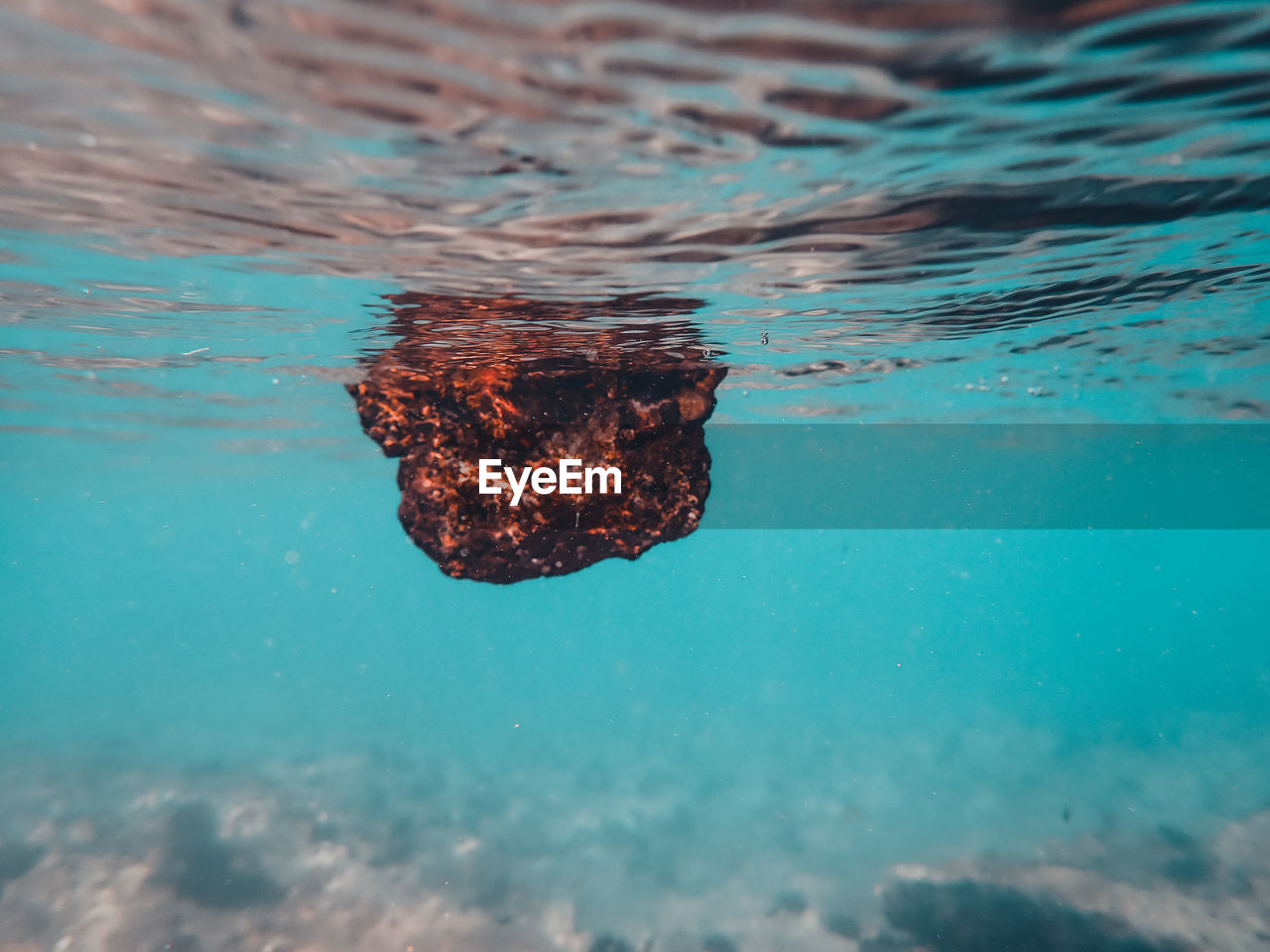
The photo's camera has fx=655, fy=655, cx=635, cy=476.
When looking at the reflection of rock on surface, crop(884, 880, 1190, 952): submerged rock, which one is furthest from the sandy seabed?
the reflection of rock on surface

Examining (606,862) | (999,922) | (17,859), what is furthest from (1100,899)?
(17,859)

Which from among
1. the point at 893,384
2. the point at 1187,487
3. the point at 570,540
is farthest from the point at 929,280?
the point at 1187,487

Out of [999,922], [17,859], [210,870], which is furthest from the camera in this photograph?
[17,859]

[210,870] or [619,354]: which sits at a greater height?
[619,354]

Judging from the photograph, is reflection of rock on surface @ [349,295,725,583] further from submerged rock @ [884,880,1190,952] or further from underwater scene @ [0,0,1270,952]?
submerged rock @ [884,880,1190,952]

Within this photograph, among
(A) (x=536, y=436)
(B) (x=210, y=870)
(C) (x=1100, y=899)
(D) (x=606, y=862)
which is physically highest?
(A) (x=536, y=436)

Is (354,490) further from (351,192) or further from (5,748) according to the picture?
(351,192)

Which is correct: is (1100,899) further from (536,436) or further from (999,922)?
(536,436)

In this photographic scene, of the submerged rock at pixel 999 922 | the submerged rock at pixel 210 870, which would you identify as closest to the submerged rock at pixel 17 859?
the submerged rock at pixel 210 870

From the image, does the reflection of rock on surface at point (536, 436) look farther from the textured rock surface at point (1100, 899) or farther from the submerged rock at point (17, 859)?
the submerged rock at point (17, 859)
